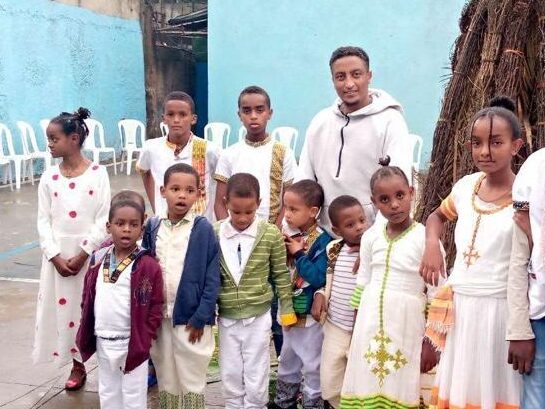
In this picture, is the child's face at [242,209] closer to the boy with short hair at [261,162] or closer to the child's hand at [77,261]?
the boy with short hair at [261,162]

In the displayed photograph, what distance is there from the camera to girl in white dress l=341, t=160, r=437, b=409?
264 centimetres

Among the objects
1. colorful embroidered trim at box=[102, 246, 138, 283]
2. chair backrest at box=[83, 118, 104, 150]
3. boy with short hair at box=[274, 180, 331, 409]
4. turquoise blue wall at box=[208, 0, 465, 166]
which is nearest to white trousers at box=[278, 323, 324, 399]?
boy with short hair at box=[274, 180, 331, 409]

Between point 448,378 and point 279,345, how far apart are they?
1.52m

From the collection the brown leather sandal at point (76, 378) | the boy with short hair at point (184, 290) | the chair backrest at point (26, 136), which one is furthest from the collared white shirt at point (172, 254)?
the chair backrest at point (26, 136)

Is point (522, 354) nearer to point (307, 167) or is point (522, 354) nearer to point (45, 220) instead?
point (307, 167)

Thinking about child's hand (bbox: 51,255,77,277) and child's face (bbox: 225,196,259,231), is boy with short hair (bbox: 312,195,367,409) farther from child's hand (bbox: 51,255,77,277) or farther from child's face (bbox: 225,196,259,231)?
child's hand (bbox: 51,255,77,277)

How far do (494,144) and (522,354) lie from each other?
688 mm

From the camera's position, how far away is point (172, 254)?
3.04 meters

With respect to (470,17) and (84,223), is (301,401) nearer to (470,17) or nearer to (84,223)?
(84,223)

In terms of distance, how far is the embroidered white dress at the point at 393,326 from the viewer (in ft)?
8.70

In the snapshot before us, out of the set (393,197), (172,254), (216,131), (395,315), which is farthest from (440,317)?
(216,131)

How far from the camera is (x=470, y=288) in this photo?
7.62 ft

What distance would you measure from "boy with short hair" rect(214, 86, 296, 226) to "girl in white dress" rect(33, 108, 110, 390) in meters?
0.64

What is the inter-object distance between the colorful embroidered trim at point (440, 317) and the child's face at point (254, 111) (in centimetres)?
155
